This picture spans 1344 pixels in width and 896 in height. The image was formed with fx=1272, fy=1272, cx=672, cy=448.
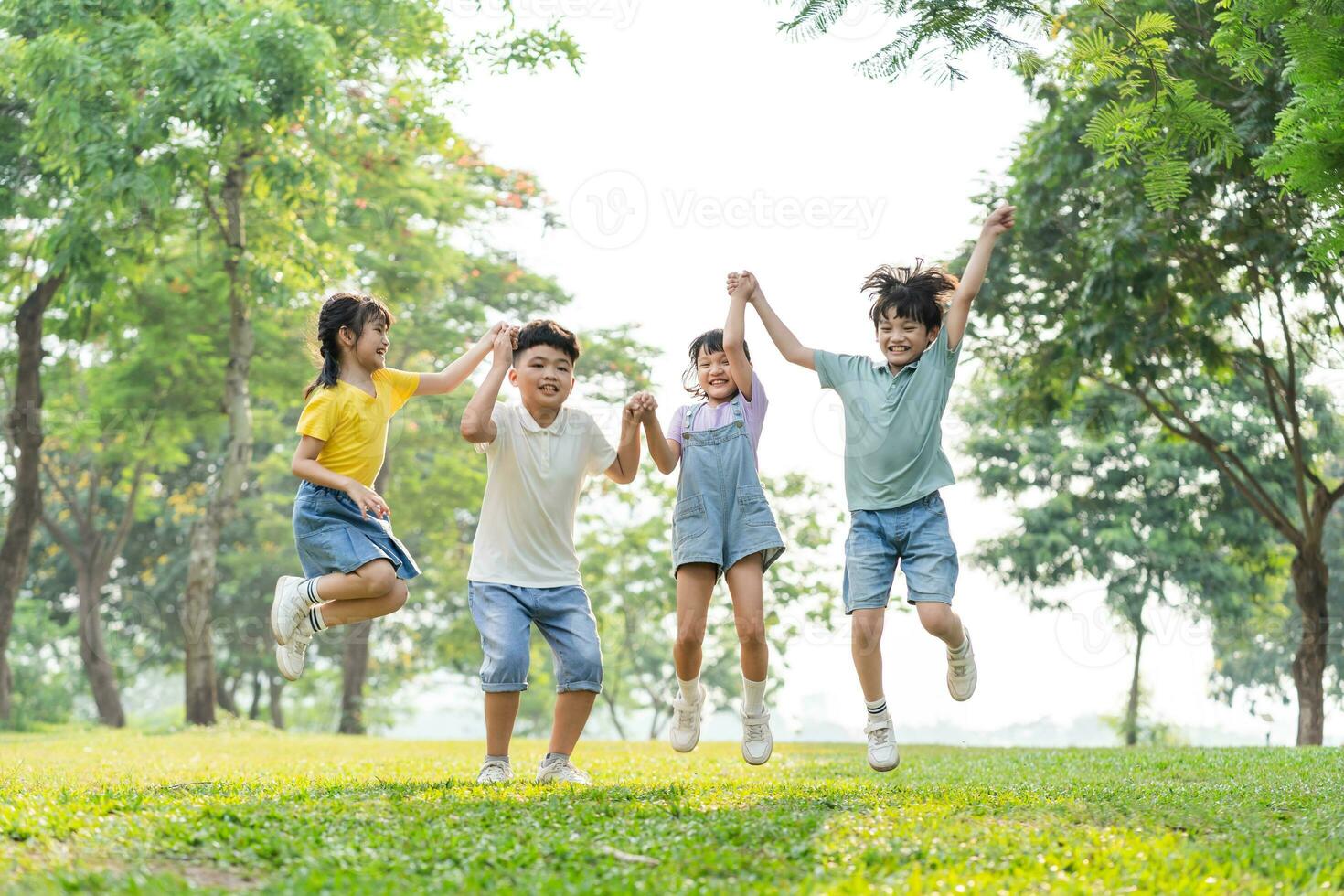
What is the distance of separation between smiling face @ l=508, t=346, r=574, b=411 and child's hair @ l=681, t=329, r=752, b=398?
2.36 ft

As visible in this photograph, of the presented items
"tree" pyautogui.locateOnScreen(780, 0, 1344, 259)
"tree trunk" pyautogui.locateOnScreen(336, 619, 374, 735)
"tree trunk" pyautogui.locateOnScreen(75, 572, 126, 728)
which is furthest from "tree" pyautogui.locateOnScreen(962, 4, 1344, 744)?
"tree trunk" pyautogui.locateOnScreen(75, 572, 126, 728)

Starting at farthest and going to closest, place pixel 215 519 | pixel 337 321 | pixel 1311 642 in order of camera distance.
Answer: pixel 215 519
pixel 1311 642
pixel 337 321

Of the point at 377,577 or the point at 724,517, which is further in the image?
the point at 724,517

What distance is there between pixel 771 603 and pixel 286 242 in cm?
1334

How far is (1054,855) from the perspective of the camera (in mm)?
4113

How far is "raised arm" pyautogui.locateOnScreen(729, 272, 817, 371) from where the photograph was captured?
6.47 m

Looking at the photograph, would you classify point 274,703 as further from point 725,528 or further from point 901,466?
point 901,466

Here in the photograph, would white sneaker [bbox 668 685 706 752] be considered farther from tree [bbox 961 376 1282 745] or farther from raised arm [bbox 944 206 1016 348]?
tree [bbox 961 376 1282 745]

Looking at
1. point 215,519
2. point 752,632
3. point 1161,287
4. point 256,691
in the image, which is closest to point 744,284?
point 752,632

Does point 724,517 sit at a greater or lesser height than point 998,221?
lesser

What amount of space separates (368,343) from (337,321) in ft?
0.66

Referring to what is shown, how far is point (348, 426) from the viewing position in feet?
20.9

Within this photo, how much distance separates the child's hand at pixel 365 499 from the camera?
239 inches

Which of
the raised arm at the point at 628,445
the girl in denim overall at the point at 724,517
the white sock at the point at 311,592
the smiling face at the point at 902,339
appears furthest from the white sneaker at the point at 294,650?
the smiling face at the point at 902,339
